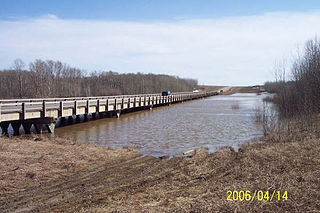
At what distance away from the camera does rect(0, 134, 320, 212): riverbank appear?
6.69 meters

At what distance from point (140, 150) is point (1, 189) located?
818 centimetres

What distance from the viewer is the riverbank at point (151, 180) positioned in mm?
6688

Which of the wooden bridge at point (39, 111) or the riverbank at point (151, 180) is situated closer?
the riverbank at point (151, 180)

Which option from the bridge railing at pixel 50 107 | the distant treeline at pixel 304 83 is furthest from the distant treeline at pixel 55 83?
the distant treeline at pixel 304 83

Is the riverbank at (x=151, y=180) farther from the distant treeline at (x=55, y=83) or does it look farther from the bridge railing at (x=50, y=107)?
the distant treeline at (x=55, y=83)

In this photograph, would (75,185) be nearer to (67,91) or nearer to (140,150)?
(140,150)

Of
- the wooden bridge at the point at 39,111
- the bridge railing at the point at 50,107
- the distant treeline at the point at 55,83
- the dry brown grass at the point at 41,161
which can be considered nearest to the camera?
the dry brown grass at the point at 41,161

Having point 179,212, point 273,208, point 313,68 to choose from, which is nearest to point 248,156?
point 273,208

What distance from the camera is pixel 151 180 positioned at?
9.27 m
